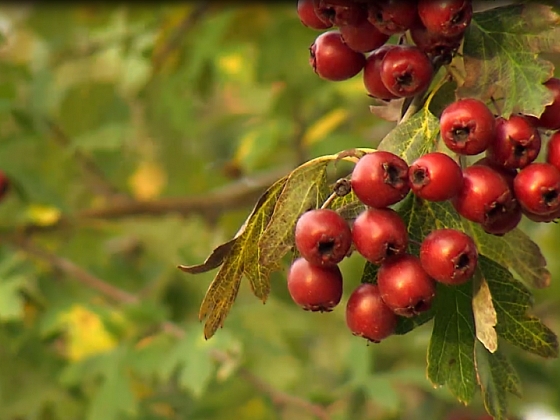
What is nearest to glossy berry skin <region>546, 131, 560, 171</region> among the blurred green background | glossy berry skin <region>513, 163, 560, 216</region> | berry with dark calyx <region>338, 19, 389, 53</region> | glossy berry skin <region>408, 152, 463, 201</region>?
glossy berry skin <region>513, 163, 560, 216</region>

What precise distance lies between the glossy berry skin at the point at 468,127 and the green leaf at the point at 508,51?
7cm

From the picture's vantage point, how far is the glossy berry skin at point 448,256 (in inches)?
40.3

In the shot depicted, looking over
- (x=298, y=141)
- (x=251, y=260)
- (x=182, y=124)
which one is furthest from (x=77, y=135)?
(x=251, y=260)

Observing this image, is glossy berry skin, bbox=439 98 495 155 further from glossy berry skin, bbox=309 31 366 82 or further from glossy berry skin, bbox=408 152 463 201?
glossy berry skin, bbox=309 31 366 82

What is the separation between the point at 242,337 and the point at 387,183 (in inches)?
55.6

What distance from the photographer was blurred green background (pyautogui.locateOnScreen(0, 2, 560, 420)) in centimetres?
235

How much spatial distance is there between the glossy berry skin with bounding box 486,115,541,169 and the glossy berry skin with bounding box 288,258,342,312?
0.23 metres

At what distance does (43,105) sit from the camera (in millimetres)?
2715

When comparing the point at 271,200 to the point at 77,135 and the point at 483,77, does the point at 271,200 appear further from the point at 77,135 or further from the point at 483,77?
the point at 77,135

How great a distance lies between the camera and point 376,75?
44.9 inches

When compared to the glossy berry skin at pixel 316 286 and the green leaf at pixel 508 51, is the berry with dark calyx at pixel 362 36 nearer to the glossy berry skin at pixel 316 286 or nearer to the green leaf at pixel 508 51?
the green leaf at pixel 508 51

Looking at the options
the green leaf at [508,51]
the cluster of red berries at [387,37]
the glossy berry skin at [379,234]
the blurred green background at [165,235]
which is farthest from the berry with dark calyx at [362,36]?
the blurred green background at [165,235]

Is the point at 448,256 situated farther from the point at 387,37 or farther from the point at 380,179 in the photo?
the point at 387,37

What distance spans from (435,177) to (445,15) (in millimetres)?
193
